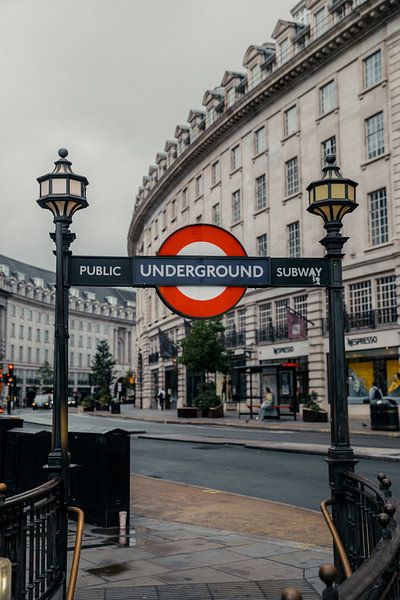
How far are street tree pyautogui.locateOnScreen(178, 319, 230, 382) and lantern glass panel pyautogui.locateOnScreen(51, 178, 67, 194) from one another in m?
36.3

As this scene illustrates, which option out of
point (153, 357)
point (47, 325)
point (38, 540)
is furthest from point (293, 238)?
point (47, 325)

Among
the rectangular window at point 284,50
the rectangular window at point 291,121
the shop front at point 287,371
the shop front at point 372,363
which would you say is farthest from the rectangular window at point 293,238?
the rectangular window at point 284,50

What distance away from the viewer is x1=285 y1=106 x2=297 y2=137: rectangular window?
41.2 metres

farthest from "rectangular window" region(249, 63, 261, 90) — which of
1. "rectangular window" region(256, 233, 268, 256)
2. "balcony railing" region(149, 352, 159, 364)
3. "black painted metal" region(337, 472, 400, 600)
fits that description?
"black painted metal" region(337, 472, 400, 600)

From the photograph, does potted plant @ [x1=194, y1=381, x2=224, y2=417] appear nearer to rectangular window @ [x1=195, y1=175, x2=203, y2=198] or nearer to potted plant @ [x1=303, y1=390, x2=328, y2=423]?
potted plant @ [x1=303, y1=390, x2=328, y2=423]

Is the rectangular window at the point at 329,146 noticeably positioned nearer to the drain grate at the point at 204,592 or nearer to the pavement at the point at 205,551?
the pavement at the point at 205,551

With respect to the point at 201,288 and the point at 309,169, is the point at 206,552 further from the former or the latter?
the point at 309,169

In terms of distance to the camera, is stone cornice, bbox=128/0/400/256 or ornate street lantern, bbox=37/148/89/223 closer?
ornate street lantern, bbox=37/148/89/223

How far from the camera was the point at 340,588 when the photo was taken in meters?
2.49

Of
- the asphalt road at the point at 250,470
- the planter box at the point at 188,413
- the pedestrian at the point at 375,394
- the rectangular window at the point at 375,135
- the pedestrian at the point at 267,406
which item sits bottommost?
the asphalt road at the point at 250,470

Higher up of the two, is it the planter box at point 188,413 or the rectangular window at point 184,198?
the rectangular window at point 184,198

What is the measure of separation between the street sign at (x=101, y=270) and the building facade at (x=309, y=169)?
2813 cm

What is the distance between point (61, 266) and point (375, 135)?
3170 cm

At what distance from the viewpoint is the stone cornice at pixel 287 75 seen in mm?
33969
